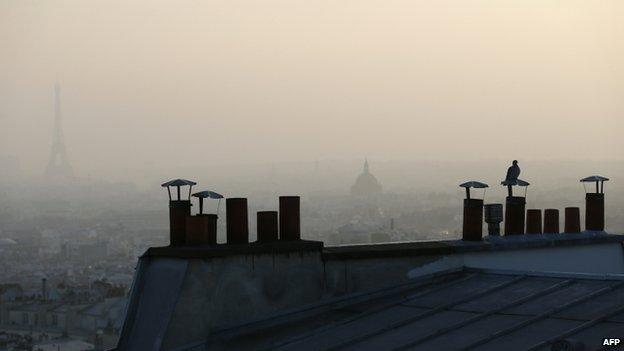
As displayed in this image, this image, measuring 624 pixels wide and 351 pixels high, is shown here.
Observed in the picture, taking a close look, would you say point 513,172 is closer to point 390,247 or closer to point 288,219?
point 390,247

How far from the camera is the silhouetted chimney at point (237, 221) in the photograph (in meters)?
15.3

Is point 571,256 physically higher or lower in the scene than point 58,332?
higher

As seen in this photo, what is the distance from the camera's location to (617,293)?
13.7 m

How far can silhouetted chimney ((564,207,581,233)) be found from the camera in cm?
Answer: 2178

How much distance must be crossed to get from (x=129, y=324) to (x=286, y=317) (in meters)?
2.04

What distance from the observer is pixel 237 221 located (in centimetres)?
1543

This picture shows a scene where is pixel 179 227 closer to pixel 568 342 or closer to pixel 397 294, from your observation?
pixel 397 294

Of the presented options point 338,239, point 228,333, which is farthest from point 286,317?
point 338,239

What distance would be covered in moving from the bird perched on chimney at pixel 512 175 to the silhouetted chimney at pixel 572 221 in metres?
1.47

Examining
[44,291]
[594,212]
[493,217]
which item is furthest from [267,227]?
[44,291]

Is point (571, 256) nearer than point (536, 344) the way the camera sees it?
No

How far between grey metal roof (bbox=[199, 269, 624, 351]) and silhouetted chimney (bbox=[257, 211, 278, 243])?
1114 mm

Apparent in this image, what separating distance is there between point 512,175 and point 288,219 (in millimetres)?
6795

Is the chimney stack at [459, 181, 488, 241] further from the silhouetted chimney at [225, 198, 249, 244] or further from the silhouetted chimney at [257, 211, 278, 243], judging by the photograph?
the silhouetted chimney at [225, 198, 249, 244]
